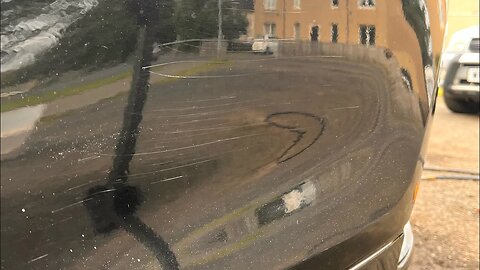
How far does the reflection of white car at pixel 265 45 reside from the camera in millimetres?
1214

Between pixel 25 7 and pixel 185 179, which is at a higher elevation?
pixel 25 7

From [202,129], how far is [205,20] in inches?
8.4

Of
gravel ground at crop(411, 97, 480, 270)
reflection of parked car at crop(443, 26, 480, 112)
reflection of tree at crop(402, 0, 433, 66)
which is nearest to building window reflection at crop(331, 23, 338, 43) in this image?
reflection of tree at crop(402, 0, 433, 66)

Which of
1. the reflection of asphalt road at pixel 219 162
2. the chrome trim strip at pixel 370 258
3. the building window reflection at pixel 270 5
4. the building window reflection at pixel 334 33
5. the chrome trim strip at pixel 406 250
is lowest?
the chrome trim strip at pixel 406 250

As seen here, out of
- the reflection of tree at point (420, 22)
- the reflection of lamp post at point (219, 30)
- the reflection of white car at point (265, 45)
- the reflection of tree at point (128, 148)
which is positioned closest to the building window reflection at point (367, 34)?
the reflection of tree at point (420, 22)

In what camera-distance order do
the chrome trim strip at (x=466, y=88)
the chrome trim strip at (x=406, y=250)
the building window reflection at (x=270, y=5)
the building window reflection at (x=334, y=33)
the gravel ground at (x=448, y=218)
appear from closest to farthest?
the building window reflection at (x=270, y=5) → the building window reflection at (x=334, y=33) → the chrome trim strip at (x=406, y=250) → the gravel ground at (x=448, y=218) → the chrome trim strip at (x=466, y=88)

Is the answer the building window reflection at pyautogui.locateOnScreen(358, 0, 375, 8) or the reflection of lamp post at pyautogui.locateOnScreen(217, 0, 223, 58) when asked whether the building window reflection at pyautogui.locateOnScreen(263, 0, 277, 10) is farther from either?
the building window reflection at pyautogui.locateOnScreen(358, 0, 375, 8)

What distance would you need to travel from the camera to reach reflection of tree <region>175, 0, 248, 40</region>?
111 centimetres

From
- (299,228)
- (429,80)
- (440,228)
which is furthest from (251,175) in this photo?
(440,228)

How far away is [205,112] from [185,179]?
0.14 meters

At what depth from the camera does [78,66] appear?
40.0 inches

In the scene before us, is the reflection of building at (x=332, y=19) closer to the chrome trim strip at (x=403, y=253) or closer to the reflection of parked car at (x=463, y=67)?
the chrome trim strip at (x=403, y=253)

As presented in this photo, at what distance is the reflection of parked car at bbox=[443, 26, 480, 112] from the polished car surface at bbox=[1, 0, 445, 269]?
6032mm

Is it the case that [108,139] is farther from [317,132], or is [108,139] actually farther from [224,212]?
[317,132]
